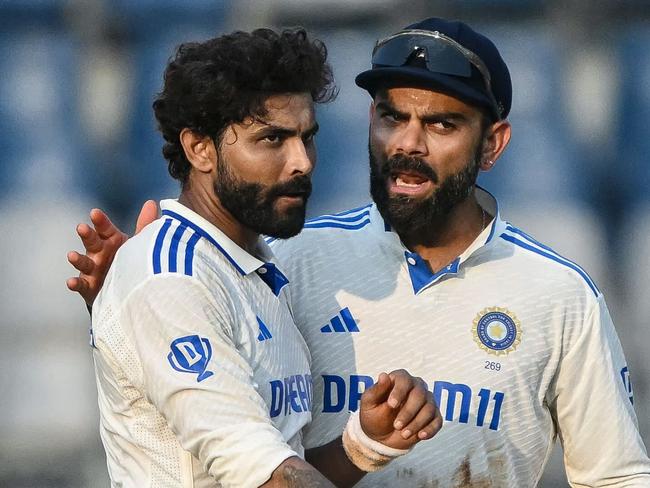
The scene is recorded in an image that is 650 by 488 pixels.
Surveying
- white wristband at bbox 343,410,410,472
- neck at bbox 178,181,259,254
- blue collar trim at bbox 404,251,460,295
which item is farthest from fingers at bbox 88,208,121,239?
white wristband at bbox 343,410,410,472

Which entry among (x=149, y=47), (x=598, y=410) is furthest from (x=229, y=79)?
(x=149, y=47)

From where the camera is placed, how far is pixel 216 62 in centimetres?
299

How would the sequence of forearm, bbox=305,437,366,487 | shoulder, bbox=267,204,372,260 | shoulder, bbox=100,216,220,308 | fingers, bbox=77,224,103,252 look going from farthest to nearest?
shoulder, bbox=267,204,372,260, fingers, bbox=77,224,103,252, forearm, bbox=305,437,366,487, shoulder, bbox=100,216,220,308

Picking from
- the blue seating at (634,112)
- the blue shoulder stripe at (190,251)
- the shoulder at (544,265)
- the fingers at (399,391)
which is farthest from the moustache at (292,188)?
the blue seating at (634,112)

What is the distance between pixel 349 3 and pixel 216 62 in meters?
2.93

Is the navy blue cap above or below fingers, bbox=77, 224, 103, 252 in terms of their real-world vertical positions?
above

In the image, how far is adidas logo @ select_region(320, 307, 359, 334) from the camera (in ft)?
11.5

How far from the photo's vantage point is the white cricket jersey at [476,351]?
3469 millimetres

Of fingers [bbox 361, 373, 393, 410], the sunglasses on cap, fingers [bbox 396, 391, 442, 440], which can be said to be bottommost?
fingers [bbox 396, 391, 442, 440]

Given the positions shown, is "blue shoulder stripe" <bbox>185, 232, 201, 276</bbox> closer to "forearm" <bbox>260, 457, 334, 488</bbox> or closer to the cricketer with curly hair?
the cricketer with curly hair

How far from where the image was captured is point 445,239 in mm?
3627

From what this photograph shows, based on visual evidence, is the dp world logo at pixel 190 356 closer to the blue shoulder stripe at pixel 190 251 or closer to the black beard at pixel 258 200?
the blue shoulder stripe at pixel 190 251

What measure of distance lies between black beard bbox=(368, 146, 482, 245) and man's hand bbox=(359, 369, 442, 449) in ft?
3.03

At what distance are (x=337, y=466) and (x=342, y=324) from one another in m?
0.48
